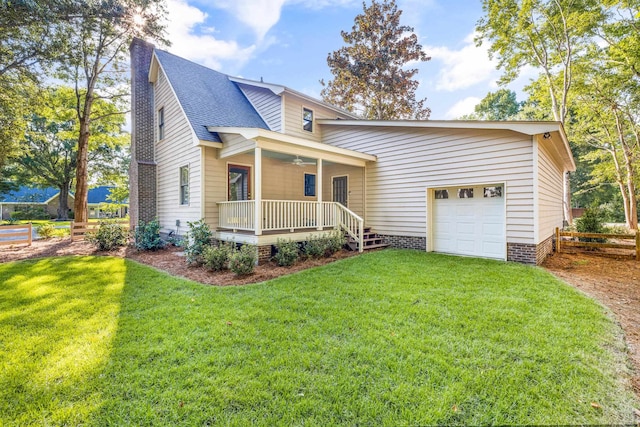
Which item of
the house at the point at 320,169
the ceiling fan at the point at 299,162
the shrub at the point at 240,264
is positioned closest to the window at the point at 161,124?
the house at the point at 320,169

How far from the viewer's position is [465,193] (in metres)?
8.55

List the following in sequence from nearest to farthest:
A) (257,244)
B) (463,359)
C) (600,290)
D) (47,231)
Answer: (463,359), (600,290), (257,244), (47,231)

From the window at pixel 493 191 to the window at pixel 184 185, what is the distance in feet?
31.6

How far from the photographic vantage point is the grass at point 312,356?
2.29m

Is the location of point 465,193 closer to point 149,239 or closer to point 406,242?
point 406,242

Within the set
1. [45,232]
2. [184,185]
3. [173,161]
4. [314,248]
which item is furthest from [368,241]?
[45,232]

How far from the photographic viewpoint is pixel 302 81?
19.8m

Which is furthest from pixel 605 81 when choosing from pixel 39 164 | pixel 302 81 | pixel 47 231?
pixel 39 164

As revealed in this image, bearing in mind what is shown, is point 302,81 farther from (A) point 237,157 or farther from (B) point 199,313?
(B) point 199,313

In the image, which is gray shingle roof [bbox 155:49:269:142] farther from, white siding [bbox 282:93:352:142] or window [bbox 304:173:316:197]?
window [bbox 304:173:316:197]

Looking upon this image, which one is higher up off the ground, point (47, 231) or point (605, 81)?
point (605, 81)

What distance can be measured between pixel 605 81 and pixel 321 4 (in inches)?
637

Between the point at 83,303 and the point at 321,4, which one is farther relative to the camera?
the point at 321,4

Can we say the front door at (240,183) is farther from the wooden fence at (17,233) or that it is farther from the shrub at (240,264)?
the wooden fence at (17,233)
